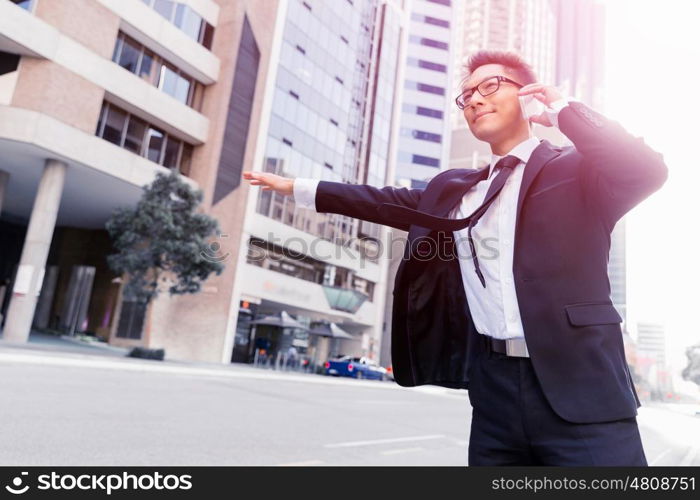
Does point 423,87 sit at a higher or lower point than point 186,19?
higher

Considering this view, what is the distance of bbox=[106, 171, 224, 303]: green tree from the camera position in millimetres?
19141

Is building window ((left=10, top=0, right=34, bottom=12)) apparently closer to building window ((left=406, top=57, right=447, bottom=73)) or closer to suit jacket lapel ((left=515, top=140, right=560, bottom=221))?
suit jacket lapel ((left=515, top=140, right=560, bottom=221))

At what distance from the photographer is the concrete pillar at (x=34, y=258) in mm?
18594

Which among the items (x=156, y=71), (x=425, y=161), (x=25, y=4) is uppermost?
(x=425, y=161)

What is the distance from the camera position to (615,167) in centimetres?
140

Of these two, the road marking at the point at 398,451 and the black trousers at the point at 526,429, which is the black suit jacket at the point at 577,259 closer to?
the black trousers at the point at 526,429

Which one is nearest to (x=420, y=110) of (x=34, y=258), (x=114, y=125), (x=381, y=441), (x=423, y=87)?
(x=423, y=87)

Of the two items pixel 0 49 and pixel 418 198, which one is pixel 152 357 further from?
pixel 418 198

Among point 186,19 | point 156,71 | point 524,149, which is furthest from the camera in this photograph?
point 186,19

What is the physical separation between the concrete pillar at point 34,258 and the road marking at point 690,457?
2087cm

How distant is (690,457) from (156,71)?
26.6 metres

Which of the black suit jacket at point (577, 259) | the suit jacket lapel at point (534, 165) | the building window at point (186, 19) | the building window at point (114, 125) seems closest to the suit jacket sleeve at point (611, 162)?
the black suit jacket at point (577, 259)

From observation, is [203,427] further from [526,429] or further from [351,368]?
[351,368]

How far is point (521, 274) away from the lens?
1.55m
